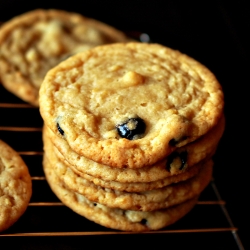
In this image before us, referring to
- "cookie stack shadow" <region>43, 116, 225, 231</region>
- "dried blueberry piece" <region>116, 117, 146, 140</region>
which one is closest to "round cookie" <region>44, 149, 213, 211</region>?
"cookie stack shadow" <region>43, 116, 225, 231</region>

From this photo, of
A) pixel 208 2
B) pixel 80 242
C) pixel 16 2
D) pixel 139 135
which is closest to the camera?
pixel 139 135

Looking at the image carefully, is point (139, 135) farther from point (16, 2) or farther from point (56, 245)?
point (16, 2)

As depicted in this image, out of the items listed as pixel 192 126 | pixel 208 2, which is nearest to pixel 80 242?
pixel 192 126

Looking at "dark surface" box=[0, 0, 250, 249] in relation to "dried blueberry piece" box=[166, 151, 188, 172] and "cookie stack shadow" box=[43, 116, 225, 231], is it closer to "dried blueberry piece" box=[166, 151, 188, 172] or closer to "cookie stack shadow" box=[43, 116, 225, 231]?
"cookie stack shadow" box=[43, 116, 225, 231]

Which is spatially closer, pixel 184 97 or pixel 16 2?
pixel 184 97

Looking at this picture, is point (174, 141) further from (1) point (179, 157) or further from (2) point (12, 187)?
(2) point (12, 187)

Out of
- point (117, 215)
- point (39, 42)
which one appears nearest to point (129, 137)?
point (117, 215)
